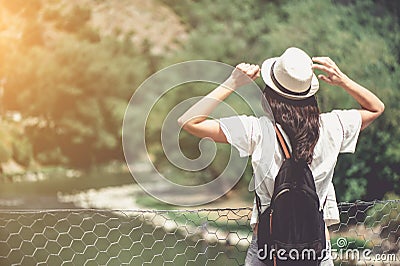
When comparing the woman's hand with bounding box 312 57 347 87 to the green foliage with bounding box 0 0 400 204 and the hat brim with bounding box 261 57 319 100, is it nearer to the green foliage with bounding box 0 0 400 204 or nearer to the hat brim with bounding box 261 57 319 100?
the hat brim with bounding box 261 57 319 100

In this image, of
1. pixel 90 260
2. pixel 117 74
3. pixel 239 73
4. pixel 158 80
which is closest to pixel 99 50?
pixel 117 74

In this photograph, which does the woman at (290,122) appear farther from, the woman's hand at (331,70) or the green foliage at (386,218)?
the green foliage at (386,218)

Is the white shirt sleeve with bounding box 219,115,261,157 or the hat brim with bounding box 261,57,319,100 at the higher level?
the hat brim with bounding box 261,57,319,100

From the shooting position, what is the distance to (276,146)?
4.02 ft

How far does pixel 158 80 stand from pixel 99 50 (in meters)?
0.24

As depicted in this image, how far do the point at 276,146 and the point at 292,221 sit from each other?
14cm

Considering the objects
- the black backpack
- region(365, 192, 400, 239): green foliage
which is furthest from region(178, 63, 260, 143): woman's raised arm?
region(365, 192, 400, 239): green foliage

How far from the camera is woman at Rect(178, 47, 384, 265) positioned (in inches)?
47.7

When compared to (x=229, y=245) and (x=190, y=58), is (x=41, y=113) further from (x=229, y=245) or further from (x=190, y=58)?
(x=229, y=245)

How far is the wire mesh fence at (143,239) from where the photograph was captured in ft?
7.16

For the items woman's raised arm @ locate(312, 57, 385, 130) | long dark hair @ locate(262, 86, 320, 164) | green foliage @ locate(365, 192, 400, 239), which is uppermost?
woman's raised arm @ locate(312, 57, 385, 130)

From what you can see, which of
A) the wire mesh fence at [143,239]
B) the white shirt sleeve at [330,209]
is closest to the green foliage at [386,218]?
the wire mesh fence at [143,239]

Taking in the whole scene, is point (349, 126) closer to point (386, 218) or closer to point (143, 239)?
point (143, 239)

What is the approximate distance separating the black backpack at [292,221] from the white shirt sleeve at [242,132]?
0.04 meters
